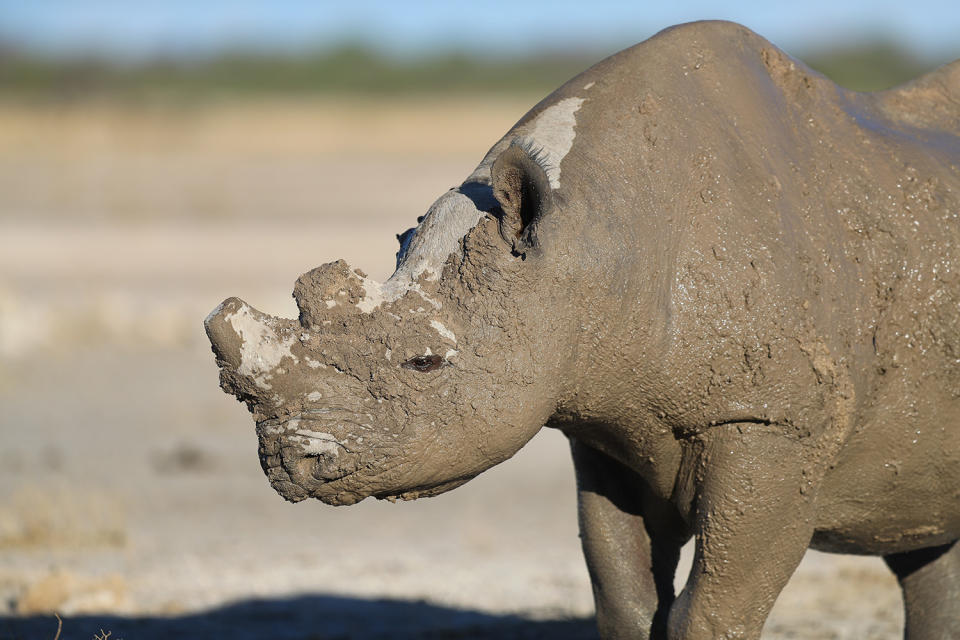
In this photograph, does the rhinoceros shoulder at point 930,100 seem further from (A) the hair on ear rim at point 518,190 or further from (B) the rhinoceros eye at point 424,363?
(B) the rhinoceros eye at point 424,363

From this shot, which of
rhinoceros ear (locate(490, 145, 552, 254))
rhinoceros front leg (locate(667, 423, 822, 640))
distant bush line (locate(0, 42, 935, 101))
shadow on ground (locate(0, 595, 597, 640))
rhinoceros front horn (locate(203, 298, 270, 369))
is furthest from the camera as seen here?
distant bush line (locate(0, 42, 935, 101))

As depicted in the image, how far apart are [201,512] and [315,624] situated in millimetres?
3216

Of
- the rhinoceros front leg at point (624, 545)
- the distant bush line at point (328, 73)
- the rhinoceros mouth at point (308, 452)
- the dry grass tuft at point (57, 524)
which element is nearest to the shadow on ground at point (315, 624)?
the rhinoceros front leg at point (624, 545)

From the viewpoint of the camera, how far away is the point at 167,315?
15.9 metres

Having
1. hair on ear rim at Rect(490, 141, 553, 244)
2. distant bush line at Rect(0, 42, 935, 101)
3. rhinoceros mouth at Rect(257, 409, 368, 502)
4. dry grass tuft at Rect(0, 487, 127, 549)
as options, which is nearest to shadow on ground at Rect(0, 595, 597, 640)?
dry grass tuft at Rect(0, 487, 127, 549)

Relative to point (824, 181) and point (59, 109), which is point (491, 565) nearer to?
point (824, 181)

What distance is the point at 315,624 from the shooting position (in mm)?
6645

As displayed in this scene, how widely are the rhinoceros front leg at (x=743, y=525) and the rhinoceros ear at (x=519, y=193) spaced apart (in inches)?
38.4

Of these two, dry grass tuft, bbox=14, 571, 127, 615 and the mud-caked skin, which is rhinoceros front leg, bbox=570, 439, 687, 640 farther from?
dry grass tuft, bbox=14, 571, 127, 615

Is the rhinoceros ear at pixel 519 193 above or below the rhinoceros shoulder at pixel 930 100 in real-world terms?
below

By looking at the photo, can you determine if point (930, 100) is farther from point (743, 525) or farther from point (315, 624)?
point (315, 624)

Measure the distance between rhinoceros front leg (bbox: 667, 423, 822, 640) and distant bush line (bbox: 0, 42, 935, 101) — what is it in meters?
53.3

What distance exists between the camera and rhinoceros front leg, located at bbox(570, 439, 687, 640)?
Answer: 486 centimetres

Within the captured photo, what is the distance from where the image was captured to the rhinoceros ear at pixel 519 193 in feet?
12.4
